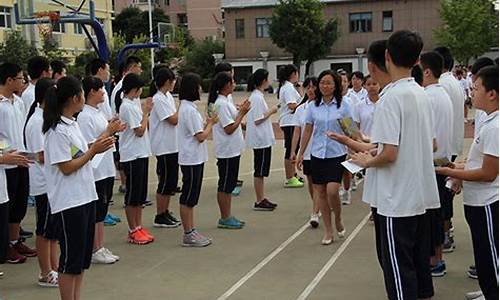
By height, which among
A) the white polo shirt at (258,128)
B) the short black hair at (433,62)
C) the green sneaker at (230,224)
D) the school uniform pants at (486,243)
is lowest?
the green sneaker at (230,224)

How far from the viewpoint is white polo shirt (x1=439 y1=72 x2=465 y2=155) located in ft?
17.3

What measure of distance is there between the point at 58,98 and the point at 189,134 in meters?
2.08

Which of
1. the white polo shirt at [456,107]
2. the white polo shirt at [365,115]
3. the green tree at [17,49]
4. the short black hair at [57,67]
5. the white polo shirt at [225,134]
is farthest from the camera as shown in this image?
the green tree at [17,49]

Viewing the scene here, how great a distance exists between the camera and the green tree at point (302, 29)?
38719mm

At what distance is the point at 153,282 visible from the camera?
5211 mm

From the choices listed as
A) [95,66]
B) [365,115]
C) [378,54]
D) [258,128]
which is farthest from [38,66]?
[378,54]

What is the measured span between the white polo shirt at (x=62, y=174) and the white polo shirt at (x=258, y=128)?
145 inches

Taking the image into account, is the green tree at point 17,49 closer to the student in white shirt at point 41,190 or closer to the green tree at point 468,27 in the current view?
the student in white shirt at point 41,190

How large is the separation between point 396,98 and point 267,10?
41.8 meters

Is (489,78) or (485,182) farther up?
(489,78)

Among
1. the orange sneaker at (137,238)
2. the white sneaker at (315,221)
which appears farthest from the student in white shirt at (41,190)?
the white sneaker at (315,221)

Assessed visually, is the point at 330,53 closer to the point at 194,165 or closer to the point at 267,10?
the point at 267,10

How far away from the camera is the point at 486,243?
393 centimetres

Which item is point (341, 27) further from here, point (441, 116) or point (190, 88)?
point (441, 116)
